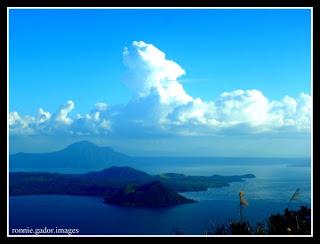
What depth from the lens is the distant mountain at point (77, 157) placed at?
7.16 metres

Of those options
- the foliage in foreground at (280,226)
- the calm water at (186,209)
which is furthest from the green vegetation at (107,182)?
the foliage in foreground at (280,226)

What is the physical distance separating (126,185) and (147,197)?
0.36 m

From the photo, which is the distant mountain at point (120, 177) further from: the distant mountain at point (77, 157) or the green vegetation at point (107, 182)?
the distant mountain at point (77, 157)

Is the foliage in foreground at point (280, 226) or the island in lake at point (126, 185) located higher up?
the island in lake at point (126, 185)

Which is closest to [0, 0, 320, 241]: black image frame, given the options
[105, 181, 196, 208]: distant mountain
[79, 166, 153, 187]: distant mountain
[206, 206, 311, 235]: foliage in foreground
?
[206, 206, 311, 235]: foliage in foreground

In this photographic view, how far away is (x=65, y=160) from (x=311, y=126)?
142 inches

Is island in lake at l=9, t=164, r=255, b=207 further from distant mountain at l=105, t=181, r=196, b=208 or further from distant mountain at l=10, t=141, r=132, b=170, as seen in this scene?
distant mountain at l=10, t=141, r=132, b=170
